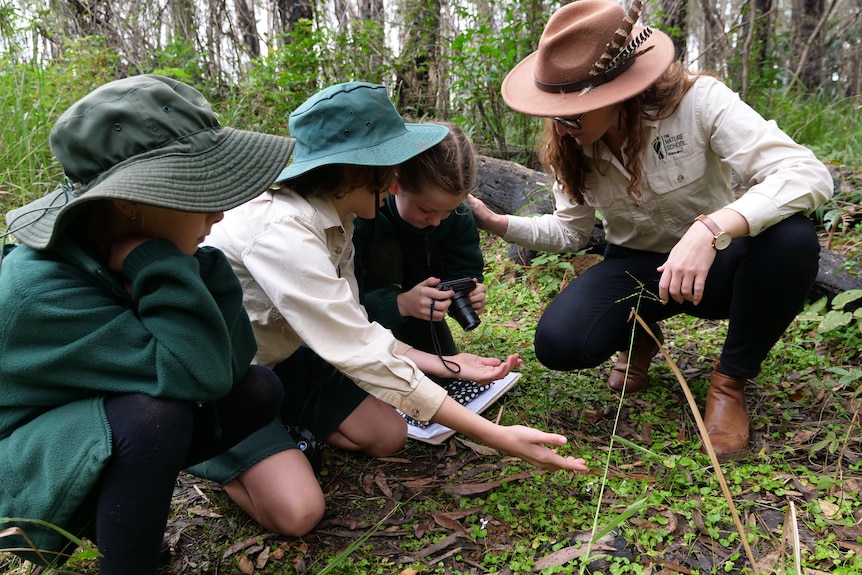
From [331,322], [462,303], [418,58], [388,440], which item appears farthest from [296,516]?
[418,58]

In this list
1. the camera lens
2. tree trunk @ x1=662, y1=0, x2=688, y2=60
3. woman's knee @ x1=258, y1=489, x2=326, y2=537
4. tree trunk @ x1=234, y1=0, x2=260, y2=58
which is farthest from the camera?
tree trunk @ x1=234, y1=0, x2=260, y2=58

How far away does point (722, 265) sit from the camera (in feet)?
6.83

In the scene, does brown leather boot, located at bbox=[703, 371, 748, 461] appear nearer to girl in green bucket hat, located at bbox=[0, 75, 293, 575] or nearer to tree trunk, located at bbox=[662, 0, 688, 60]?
girl in green bucket hat, located at bbox=[0, 75, 293, 575]

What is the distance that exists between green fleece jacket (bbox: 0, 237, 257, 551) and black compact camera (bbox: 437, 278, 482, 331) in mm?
1035

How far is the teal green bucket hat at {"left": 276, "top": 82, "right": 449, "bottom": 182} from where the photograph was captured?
5.82ft

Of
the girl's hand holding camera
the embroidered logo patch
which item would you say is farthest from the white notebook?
the embroidered logo patch

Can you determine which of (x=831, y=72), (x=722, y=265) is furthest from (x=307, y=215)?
(x=831, y=72)

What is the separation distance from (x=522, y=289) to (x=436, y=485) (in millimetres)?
1727

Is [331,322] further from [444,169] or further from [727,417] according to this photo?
[727,417]

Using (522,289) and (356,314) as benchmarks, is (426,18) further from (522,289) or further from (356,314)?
(356,314)

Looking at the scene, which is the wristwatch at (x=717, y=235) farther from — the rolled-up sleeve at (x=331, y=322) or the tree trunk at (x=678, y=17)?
the tree trunk at (x=678, y=17)

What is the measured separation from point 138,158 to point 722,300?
5.96ft

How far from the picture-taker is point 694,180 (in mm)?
2164

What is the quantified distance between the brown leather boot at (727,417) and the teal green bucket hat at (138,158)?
61.7 inches
